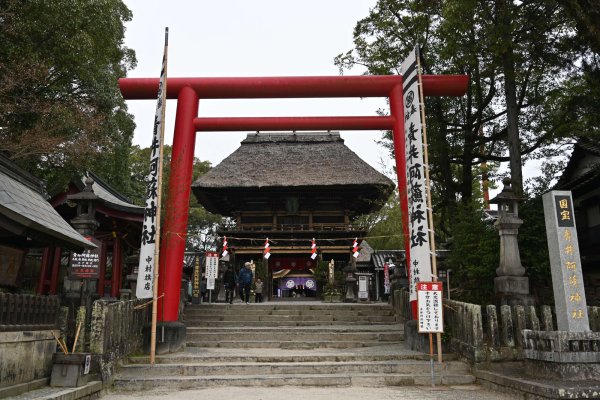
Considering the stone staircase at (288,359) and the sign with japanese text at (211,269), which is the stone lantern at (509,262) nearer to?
the stone staircase at (288,359)

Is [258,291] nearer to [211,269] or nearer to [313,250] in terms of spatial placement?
[211,269]

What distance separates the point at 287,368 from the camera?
24.1 feet

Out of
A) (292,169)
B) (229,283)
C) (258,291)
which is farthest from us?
(292,169)

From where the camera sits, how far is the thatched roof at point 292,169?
66.3 ft

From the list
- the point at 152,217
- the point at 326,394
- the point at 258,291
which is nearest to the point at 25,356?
the point at 152,217

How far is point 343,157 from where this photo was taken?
23.2m

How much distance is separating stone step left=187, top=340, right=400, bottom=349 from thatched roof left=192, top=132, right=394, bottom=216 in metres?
8.22

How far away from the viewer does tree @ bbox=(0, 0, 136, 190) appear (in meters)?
11.0

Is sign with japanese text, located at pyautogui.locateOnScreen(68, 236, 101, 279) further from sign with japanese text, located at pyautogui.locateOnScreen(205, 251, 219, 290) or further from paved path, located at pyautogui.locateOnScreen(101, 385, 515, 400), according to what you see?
sign with japanese text, located at pyautogui.locateOnScreen(205, 251, 219, 290)

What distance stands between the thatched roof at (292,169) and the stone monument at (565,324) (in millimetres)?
10315

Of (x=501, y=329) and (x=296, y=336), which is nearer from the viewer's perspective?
(x=501, y=329)

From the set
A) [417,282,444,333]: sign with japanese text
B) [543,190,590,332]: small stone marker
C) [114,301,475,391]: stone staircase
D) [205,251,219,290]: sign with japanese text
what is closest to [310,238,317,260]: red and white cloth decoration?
[205,251,219,290]: sign with japanese text

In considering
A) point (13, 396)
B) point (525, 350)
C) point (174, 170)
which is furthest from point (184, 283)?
point (525, 350)

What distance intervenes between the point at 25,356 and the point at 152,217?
3.29 m
